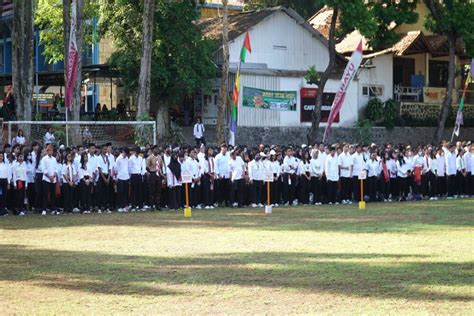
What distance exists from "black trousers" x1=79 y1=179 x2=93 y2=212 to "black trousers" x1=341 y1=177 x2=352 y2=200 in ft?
27.2

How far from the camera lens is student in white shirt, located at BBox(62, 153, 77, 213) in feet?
76.5

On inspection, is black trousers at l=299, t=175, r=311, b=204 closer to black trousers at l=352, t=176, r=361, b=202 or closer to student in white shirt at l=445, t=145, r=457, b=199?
black trousers at l=352, t=176, r=361, b=202

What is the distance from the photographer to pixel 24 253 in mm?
15156

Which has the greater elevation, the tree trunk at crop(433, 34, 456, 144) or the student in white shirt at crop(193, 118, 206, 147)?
the tree trunk at crop(433, 34, 456, 144)

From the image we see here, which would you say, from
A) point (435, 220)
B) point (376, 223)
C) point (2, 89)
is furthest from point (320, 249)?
point (2, 89)

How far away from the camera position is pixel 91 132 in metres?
29.6

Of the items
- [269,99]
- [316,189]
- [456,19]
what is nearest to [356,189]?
[316,189]

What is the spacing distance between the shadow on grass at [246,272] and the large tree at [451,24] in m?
29.4

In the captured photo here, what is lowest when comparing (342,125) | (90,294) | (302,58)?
(90,294)

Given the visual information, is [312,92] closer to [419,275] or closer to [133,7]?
[133,7]

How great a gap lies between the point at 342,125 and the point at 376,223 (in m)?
22.9

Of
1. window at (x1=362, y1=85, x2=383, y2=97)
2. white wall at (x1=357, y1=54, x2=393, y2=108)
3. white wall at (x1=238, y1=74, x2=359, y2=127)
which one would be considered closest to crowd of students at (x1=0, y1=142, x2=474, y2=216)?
white wall at (x1=238, y1=74, x2=359, y2=127)

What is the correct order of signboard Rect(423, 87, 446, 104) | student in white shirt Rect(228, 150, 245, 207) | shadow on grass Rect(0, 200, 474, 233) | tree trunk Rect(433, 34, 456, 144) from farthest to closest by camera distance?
signboard Rect(423, 87, 446, 104) < tree trunk Rect(433, 34, 456, 144) < student in white shirt Rect(228, 150, 245, 207) < shadow on grass Rect(0, 200, 474, 233)

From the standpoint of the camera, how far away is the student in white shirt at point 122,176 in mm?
24016
